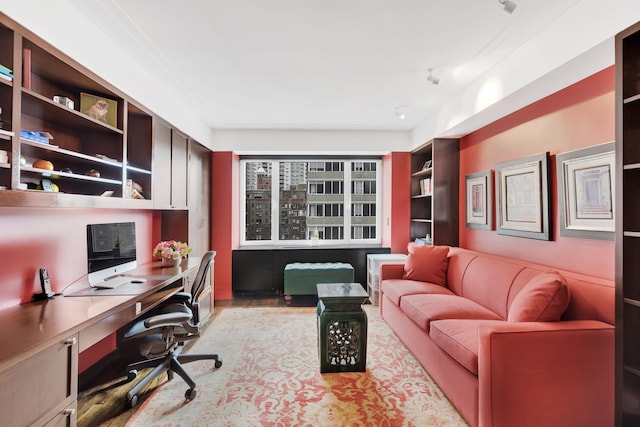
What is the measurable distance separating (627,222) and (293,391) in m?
2.34

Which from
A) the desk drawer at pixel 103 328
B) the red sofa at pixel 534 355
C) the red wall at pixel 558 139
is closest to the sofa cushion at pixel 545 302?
the red sofa at pixel 534 355

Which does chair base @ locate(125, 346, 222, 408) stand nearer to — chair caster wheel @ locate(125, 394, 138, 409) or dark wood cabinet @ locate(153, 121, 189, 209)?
chair caster wheel @ locate(125, 394, 138, 409)

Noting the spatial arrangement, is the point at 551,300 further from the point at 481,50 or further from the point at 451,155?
the point at 451,155

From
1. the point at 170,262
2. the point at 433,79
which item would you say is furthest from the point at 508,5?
the point at 170,262

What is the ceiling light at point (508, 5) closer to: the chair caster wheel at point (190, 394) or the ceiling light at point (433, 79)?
the ceiling light at point (433, 79)

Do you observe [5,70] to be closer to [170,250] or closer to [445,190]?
[170,250]

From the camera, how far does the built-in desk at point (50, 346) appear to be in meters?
1.18

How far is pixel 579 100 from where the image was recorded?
2.21m

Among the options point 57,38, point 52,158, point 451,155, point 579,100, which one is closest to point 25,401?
point 52,158

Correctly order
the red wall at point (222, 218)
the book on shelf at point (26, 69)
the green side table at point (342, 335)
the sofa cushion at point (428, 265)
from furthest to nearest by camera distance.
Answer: the red wall at point (222, 218) < the sofa cushion at point (428, 265) < the green side table at point (342, 335) < the book on shelf at point (26, 69)

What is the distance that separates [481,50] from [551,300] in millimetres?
1928

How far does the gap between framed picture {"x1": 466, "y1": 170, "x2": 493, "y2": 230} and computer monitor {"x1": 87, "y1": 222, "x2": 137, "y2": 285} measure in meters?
3.62

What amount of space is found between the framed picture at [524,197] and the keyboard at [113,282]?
3.49 m

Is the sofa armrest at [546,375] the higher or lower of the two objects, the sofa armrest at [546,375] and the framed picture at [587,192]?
the lower
